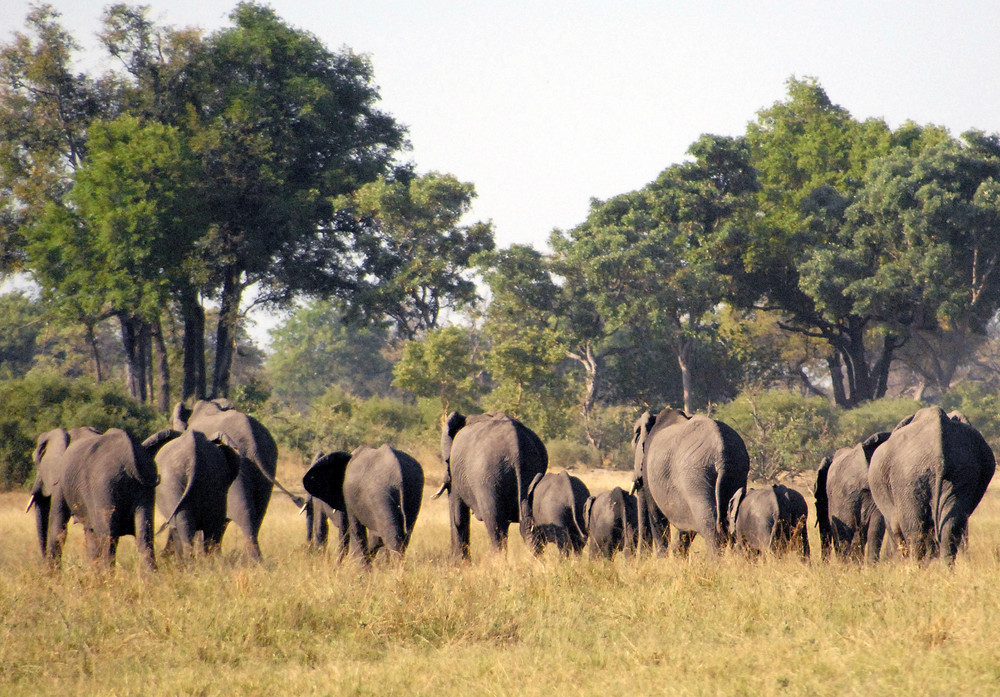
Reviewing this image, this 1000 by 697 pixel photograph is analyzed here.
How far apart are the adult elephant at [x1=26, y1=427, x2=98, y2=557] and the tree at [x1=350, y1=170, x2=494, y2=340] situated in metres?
21.3

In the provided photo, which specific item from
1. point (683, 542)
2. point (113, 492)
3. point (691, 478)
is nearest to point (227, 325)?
point (113, 492)

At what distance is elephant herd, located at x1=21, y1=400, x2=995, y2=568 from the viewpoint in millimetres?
8953

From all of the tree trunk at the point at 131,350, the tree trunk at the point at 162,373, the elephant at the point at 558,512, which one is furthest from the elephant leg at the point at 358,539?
the tree trunk at the point at 162,373

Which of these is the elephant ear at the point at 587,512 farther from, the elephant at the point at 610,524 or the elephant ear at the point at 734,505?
the elephant ear at the point at 734,505

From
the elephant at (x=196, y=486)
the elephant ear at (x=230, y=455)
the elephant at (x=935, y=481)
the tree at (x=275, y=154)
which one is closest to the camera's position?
the elephant at (x=935, y=481)

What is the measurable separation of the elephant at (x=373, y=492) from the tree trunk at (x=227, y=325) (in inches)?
838

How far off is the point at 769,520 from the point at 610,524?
1.74 meters

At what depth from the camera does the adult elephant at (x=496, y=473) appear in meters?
10.9

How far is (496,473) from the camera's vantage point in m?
10.9

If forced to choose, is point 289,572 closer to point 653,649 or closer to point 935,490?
point 653,649

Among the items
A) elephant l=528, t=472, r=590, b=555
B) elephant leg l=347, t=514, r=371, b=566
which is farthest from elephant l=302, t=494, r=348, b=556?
elephant l=528, t=472, r=590, b=555

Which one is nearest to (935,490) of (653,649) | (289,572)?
(653,649)

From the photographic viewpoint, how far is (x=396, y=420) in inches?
1346

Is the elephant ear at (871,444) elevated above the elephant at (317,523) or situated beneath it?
elevated above
